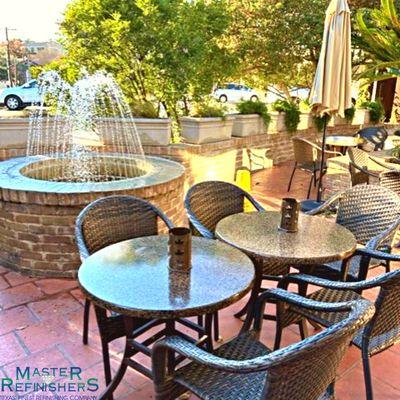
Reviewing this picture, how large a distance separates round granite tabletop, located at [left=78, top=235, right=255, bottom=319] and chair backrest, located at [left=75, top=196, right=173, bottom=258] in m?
0.32

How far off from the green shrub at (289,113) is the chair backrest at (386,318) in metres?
6.24

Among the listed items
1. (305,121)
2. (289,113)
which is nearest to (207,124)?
(289,113)

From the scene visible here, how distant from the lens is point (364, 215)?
9.04 ft

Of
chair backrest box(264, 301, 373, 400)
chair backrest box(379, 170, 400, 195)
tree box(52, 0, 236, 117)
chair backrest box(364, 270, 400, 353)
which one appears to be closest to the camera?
chair backrest box(264, 301, 373, 400)

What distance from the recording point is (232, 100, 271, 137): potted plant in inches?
255

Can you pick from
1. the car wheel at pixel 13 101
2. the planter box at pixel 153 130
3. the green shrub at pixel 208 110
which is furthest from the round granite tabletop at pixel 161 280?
the car wheel at pixel 13 101

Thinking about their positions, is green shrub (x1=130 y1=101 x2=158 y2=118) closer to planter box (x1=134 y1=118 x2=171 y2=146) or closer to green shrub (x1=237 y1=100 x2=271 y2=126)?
planter box (x1=134 y1=118 x2=171 y2=146)

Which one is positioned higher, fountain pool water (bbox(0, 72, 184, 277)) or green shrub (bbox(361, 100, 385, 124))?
green shrub (bbox(361, 100, 385, 124))

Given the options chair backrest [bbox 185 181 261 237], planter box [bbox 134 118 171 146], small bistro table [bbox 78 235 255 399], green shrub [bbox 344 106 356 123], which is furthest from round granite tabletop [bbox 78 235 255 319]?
green shrub [bbox 344 106 356 123]

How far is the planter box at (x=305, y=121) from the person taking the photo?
8.01 meters

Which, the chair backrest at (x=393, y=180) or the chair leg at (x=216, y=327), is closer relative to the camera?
the chair leg at (x=216, y=327)

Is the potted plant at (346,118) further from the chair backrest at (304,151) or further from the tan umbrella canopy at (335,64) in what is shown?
the tan umbrella canopy at (335,64)

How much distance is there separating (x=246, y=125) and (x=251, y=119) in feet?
0.53
